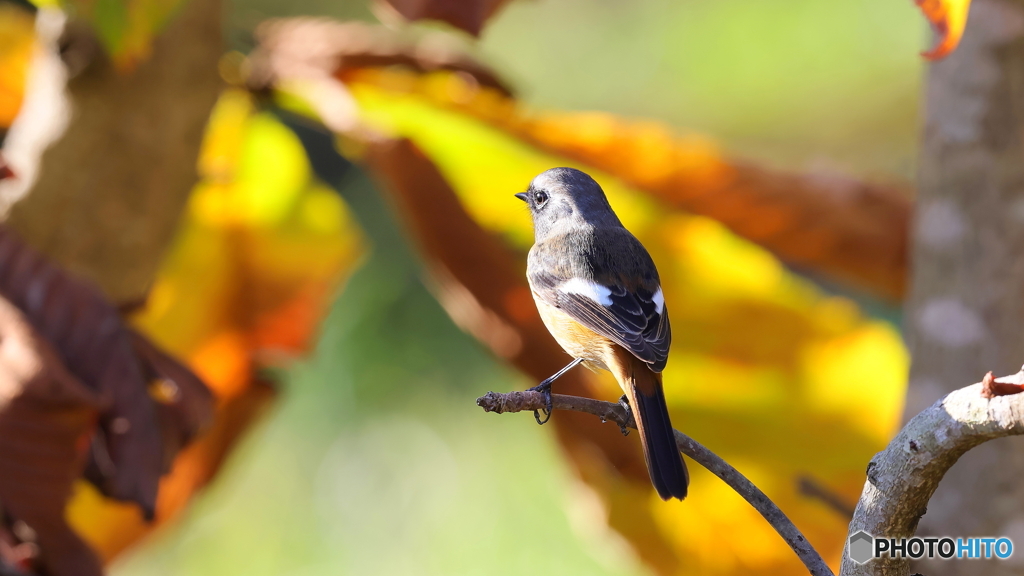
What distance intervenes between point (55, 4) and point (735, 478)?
524 mm

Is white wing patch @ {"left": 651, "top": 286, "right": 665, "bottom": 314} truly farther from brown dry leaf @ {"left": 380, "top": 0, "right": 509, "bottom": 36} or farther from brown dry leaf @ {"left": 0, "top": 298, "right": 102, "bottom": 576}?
brown dry leaf @ {"left": 0, "top": 298, "right": 102, "bottom": 576}

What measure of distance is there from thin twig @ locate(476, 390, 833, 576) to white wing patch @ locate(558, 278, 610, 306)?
3.0 inches

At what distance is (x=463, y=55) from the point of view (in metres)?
0.85

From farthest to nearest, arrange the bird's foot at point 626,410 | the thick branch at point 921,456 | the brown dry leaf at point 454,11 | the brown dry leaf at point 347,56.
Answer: the brown dry leaf at point 347,56, the brown dry leaf at point 454,11, the bird's foot at point 626,410, the thick branch at point 921,456

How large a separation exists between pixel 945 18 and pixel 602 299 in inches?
7.4

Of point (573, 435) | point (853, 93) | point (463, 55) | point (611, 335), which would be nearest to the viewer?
point (611, 335)

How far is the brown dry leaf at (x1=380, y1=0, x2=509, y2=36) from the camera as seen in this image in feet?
1.57

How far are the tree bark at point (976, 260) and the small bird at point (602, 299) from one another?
28 centimetres

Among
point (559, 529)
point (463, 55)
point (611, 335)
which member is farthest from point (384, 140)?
point (559, 529)

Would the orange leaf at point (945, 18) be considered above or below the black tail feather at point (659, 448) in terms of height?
above

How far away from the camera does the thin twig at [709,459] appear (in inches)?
10.9

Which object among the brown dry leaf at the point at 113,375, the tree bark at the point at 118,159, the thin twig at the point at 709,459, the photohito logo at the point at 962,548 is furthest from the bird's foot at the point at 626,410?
the tree bark at the point at 118,159

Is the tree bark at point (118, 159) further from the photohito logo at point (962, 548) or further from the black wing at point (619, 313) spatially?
the photohito logo at point (962, 548)

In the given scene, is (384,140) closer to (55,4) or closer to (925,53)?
(55,4)
